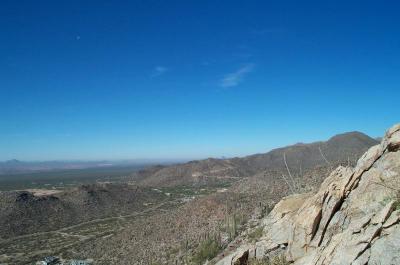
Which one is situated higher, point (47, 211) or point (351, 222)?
point (351, 222)

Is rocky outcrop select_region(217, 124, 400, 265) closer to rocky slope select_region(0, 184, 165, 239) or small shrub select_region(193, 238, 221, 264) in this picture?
small shrub select_region(193, 238, 221, 264)

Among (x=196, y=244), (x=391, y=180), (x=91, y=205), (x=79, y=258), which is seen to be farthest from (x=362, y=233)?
(x=91, y=205)

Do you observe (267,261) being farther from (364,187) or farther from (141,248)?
(141,248)

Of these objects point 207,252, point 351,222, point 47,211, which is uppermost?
point 351,222

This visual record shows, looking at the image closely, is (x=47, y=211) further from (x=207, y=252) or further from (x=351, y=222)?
(x=351, y=222)

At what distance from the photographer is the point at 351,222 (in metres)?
18.9

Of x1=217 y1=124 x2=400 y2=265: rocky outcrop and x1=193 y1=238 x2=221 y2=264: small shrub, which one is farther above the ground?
x1=217 y1=124 x2=400 y2=265: rocky outcrop

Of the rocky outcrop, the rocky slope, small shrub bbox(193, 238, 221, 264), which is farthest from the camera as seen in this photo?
the rocky slope

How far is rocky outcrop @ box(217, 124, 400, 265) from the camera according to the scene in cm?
1440

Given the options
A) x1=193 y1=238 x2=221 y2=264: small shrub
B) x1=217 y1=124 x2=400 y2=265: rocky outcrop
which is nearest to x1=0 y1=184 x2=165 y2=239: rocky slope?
x1=193 y1=238 x2=221 y2=264: small shrub

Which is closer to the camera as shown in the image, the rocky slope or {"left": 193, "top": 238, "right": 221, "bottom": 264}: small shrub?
{"left": 193, "top": 238, "right": 221, "bottom": 264}: small shrub

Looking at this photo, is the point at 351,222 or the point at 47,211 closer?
the point at 351,222

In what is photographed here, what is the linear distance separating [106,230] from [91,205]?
5055cm

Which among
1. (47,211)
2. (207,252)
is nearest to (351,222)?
(207,252)
